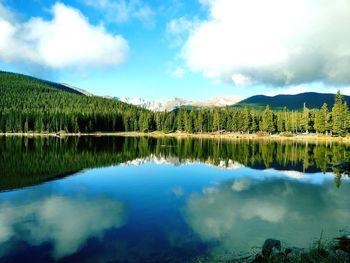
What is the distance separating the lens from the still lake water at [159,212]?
20.7 m

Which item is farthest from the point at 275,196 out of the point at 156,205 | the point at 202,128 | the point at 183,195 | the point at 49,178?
the point at 202,128

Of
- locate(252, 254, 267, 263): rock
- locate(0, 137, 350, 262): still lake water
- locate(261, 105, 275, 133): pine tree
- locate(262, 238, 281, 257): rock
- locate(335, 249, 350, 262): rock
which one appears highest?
locate(261, 105, 275, 133): pine tree

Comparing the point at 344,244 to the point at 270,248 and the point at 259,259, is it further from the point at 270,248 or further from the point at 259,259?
the point at 259,259

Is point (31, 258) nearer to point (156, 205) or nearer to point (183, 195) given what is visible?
point (156, 205)

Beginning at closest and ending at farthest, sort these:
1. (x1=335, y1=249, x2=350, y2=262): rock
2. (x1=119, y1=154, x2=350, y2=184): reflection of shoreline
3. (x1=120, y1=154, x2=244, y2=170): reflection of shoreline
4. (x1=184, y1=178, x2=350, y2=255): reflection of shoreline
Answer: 1. (x1=335, y1=249, x2=350, y2=262): rock
2. (x1=184, y1=178, x2=350, y2=255): reflection of shoreline
3. (x1=119, y1=154, x2=350, y2=184): reflection of shoreline
4. (x1=120, y1=154, x2=244, y2=170): reflection of shoreline

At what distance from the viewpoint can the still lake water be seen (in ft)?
67.9

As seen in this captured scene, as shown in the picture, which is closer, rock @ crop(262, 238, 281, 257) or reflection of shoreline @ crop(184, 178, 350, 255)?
rock @ crop(262, 238, 281, 257)

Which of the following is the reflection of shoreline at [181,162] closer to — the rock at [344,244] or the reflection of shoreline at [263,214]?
the reflection of shoreline at [263,214]

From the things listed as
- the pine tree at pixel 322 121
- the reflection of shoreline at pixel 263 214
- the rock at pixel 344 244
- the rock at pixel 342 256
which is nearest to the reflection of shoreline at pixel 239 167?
the reflection of shoreline at pixel 263 214

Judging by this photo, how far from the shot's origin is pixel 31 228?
78.7 ft

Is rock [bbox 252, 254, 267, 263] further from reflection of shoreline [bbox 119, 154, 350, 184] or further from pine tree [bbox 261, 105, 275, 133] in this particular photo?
pine tree [bbox 261, 105, 275, 133]

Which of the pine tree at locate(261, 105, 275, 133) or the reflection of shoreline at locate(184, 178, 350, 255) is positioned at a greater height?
the pine tree at locate(261, 105, 275, 133)

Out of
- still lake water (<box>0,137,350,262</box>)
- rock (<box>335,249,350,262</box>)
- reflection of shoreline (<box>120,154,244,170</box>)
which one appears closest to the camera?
rock (<box>335,249,350,262</box>)

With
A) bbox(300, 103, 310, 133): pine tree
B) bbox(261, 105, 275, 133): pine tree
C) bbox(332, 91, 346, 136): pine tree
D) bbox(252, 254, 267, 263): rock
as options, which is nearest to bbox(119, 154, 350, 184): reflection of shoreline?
bbox(252, 254, 267, 263): rock
